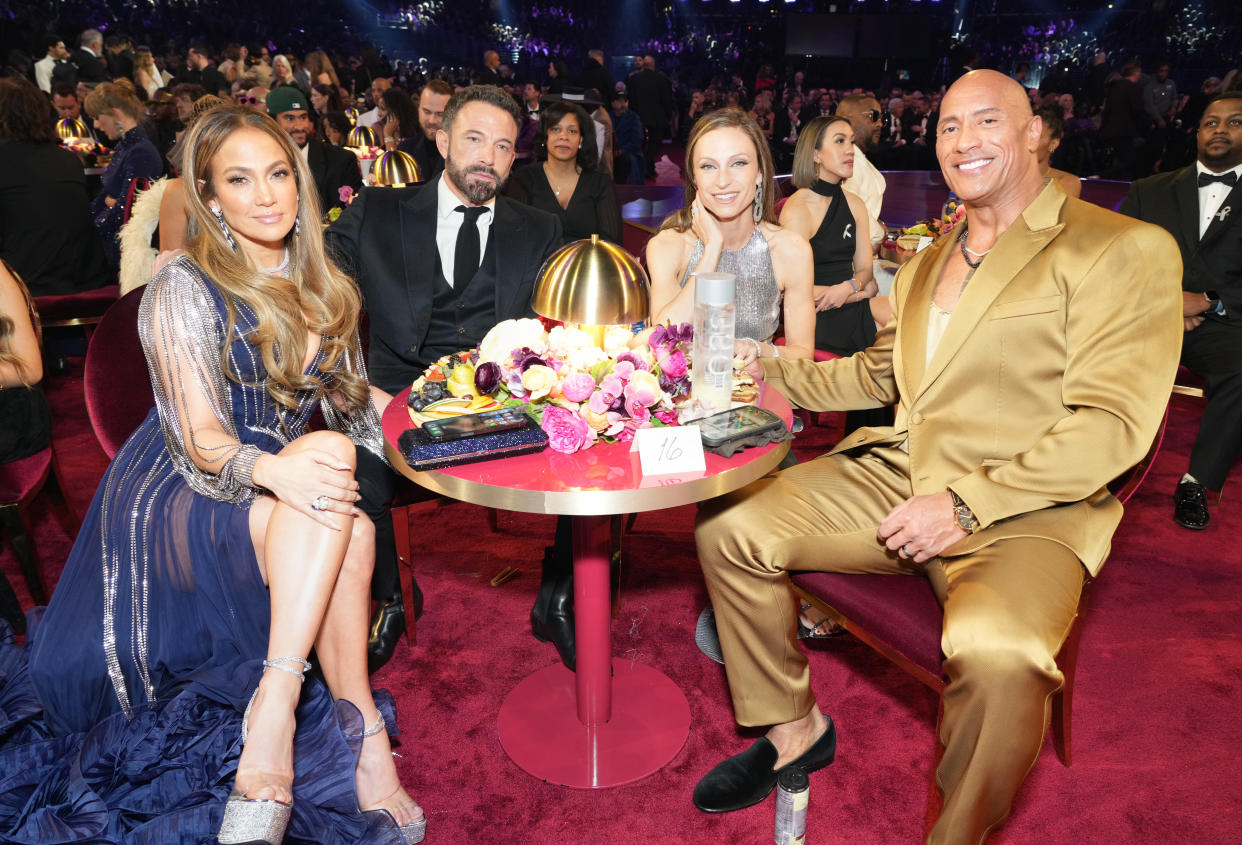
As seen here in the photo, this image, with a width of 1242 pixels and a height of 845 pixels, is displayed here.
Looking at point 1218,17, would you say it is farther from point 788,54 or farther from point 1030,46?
point 788,54

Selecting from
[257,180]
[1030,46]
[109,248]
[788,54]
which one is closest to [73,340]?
[109,248]

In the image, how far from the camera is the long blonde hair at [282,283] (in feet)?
7.06

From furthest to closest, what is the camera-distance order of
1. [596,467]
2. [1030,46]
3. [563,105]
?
[1030,46] → [563,105] → [596,467]

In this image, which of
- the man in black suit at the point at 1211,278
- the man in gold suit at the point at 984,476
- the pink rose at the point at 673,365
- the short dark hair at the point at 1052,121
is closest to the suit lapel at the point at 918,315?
the man in gold suit at the point at 984,476

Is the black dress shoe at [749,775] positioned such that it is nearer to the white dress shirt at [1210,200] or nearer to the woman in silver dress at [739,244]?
the woman in silver dress at [739,244]

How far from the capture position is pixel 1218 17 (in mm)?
17203

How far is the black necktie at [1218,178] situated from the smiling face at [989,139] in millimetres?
2409

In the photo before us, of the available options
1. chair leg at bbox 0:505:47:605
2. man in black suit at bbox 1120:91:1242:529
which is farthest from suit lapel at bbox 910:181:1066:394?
chair leg at bbox 0:505:47:605

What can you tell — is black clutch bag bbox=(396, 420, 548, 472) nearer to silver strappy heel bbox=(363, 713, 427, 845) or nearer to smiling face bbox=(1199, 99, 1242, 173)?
silver strappy heel bbox=(363, 713, 427, 845)

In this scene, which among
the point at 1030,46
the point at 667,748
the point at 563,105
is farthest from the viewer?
the point at 1030,46

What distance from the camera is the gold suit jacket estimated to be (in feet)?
6.36

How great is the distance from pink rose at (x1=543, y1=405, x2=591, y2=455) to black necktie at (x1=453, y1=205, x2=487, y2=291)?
1.23 m

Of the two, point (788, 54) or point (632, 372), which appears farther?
point (788, 54)

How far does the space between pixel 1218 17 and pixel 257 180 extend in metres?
21.0
